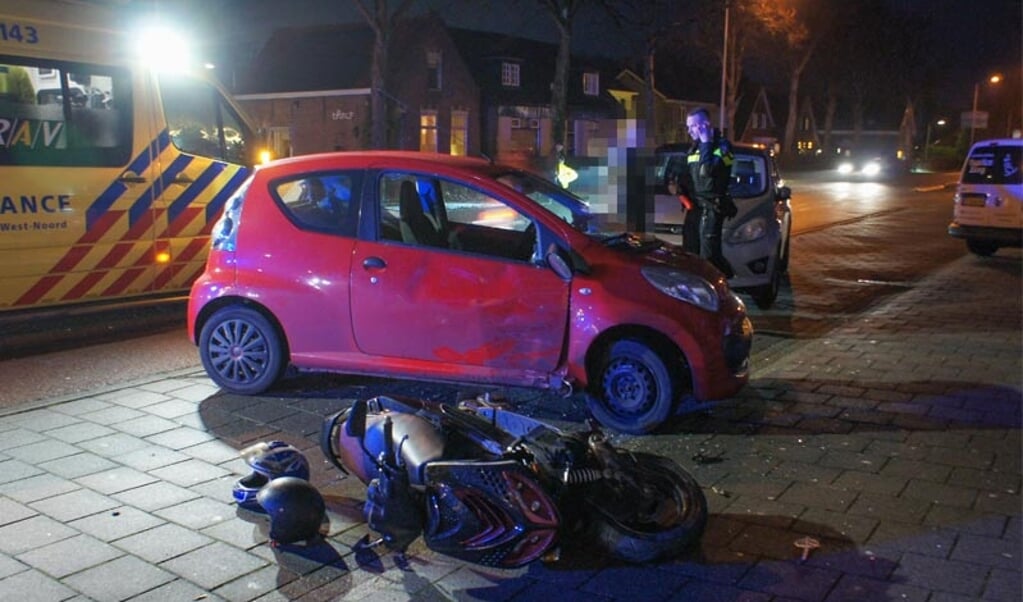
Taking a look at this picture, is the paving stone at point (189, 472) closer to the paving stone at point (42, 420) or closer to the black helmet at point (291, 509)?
the black helmet at point (291, 509)

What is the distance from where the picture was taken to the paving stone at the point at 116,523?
4250mm

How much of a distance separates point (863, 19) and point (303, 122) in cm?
3700

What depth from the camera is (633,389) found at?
5844 millimetres

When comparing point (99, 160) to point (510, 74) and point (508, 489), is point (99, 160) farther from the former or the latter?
point (510, 74)

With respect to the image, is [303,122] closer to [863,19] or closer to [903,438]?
[863,19]

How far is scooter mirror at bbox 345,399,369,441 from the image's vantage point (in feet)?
14.2

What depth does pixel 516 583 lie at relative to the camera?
386 centimetres

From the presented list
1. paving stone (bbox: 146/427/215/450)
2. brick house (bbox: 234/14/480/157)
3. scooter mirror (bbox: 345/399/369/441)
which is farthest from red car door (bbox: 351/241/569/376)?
brick house (bbox: 234/14/480/157)

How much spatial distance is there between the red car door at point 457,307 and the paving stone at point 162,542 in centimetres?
208

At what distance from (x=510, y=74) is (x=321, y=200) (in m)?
44.9

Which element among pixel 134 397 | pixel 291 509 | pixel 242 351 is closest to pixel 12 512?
pixel 291 509

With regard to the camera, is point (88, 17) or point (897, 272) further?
point (897, 272)

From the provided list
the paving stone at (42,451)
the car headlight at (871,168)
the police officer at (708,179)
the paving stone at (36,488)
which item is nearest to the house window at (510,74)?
the car headlight at (871,168)

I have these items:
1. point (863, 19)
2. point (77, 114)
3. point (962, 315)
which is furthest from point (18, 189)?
point (863, 19)
